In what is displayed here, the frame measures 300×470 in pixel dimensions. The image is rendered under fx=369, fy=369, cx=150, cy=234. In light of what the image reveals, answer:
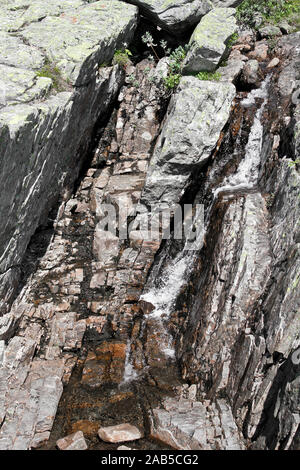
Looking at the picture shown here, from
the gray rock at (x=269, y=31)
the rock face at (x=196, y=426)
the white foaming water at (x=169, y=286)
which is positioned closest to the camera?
the rock face at (x=196, y=426)

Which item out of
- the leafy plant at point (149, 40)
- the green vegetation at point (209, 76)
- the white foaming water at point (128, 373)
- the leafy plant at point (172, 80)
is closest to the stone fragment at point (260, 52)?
the green vegetation at point (209, 76)

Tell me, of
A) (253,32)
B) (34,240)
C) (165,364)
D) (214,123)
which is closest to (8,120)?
(34,240)

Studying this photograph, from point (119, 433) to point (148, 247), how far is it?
318 inches

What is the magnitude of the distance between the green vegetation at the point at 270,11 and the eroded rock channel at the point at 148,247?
161cm

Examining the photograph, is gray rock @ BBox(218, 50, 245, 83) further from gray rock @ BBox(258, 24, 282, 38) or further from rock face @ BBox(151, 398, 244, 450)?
rock face @ BBox(151, 398, 244, 450)

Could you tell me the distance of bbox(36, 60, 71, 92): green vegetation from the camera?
539 inches

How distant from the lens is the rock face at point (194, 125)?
15.5 metres

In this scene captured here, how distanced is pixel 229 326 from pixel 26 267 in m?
8.47

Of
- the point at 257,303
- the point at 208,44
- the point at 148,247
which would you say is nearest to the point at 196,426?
the point at 257,303

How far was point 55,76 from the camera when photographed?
13.9 metres

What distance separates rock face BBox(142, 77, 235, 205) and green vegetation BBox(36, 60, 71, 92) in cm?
455

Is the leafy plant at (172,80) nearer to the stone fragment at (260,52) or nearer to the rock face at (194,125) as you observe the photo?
the rock face at (194,125)

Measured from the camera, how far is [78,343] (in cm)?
1353

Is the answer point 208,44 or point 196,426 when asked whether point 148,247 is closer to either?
point 196,426
